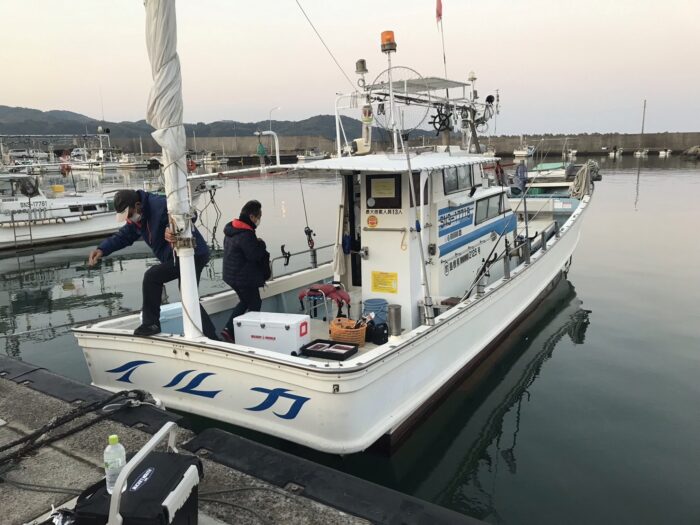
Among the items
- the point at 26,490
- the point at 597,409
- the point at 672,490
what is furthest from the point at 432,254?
the point at 26,490

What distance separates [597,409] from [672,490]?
1454 millimetres

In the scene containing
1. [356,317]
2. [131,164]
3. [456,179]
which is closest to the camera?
[356,317]

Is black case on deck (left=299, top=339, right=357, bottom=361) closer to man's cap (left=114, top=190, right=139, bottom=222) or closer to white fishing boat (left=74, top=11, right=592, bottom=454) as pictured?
white fishing boat (left=74, top=11, right=592, bottom=454)

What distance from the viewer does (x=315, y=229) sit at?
18516mm

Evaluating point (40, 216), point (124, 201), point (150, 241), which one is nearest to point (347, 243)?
point (150, 241)

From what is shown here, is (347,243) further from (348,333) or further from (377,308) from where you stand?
(348,333)

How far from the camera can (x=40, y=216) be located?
57.4 ft

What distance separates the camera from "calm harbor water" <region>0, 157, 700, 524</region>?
4297 millimetres

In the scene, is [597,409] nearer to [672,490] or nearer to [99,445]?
[672,490]

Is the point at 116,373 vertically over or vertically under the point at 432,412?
over

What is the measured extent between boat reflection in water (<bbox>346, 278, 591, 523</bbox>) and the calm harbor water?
0.02m

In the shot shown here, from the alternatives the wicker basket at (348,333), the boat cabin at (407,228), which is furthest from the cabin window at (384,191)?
the wicker basket at (348,333)

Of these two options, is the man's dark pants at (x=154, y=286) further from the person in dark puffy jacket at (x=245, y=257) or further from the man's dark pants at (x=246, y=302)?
the man's dark pants at (x=246, y=302)

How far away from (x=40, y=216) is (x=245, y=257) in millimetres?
15705
